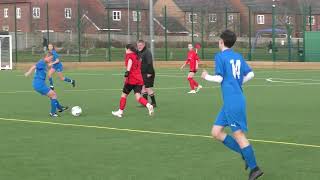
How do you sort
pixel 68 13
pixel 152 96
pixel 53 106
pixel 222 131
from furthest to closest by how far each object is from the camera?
pixel 68 13, pixel 152 96, pixel 53 106, pixel 222 131

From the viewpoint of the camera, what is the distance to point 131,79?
1568 cm

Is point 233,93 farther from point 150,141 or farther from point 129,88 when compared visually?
point 129,88

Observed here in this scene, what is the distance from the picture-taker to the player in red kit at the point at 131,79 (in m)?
15.5

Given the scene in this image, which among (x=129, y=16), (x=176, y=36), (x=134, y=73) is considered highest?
(x=129, y=16)

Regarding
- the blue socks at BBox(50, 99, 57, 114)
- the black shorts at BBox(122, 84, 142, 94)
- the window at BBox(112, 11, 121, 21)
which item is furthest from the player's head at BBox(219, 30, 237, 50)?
the window at BBox(112, 11, 121, 21)

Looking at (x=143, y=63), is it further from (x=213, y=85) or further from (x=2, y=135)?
(x=213, y=85)

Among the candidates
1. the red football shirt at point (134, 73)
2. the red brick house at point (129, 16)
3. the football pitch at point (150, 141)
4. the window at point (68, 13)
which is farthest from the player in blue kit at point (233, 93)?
the window at point (68, 13)

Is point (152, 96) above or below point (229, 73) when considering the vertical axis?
below

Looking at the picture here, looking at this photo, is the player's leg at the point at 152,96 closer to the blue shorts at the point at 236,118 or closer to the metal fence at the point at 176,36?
the blue shorts at the point at 236,118

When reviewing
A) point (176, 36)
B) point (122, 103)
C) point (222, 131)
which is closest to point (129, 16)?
point (176, 36)

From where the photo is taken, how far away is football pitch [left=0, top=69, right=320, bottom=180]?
8938mm

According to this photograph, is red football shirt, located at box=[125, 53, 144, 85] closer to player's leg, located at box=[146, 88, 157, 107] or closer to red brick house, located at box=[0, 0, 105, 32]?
player's leg, located at box=[146, 88, 157, 107]

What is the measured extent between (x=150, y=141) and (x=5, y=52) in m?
32.6

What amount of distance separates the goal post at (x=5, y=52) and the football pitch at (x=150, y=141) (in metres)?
22.5
